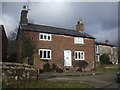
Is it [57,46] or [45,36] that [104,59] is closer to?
[57,46]

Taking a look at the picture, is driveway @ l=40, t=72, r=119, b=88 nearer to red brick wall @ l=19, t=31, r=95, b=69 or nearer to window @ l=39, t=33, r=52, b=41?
red brick wall @ l=19, t=31, r=95, b=69

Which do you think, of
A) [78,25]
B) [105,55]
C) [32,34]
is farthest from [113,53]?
[32,34]

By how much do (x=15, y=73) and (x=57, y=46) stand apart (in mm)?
13358

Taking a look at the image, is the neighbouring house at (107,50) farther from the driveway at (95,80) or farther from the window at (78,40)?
the driveway at (95,80)

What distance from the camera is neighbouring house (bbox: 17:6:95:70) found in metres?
20.9

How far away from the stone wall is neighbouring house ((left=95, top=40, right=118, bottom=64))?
23723 mm

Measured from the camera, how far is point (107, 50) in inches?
1345

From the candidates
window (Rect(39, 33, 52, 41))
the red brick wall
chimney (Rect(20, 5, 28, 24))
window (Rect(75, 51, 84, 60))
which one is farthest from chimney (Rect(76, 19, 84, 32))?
chimney (Rect(20, 5, 28, 24))

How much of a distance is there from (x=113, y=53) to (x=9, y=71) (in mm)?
31827

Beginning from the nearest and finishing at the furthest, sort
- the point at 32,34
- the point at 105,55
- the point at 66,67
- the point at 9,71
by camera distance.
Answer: the point at 9,71 < the point at 32,34 < the point at 66,67 < the point at 105,55

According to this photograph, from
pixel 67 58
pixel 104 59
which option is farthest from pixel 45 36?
pixel 104 59

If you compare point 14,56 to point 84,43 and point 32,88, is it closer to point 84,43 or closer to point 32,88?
point 84,43

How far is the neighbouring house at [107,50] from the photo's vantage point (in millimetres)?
31928

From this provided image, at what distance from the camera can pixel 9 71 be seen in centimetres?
899
